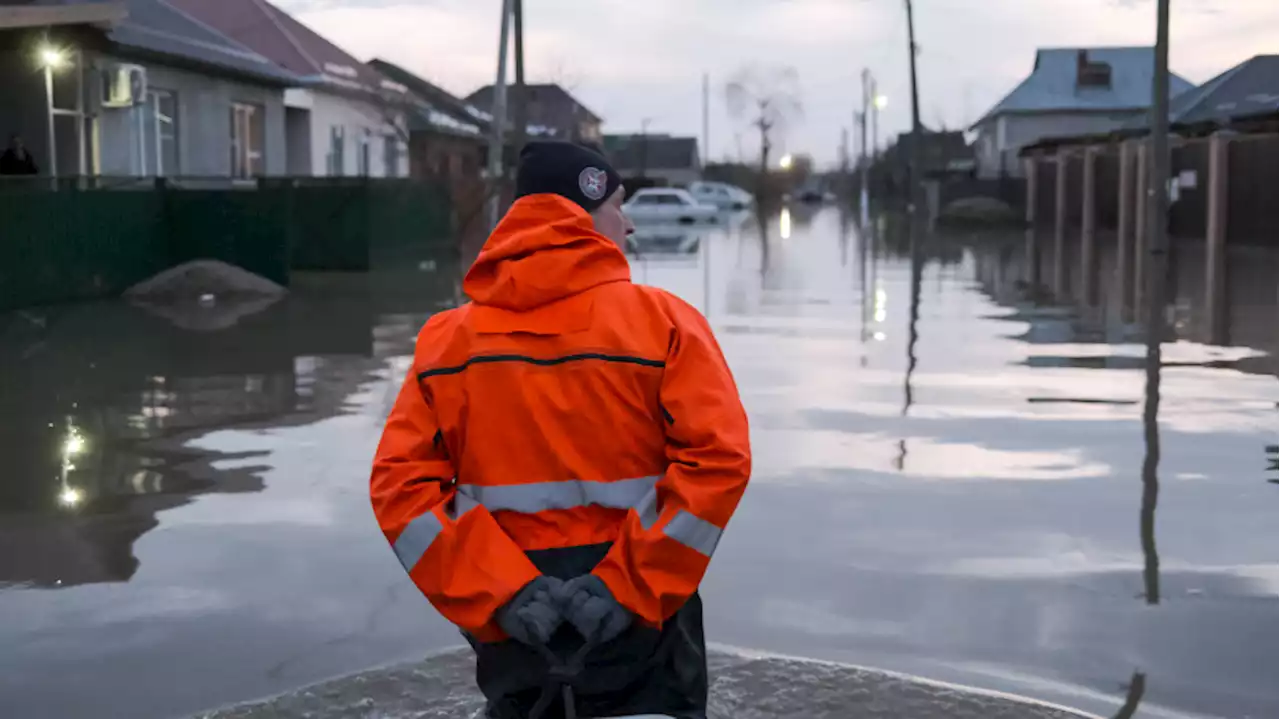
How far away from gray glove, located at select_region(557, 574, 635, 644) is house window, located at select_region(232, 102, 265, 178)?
2938cm

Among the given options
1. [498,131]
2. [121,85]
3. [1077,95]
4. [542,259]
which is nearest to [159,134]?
[121,85]

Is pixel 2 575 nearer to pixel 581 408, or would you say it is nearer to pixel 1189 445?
pixel 581 408

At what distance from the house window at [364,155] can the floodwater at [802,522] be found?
1065 inches

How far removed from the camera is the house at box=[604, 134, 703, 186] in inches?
5295

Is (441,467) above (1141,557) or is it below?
above

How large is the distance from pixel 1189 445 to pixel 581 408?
7.21m

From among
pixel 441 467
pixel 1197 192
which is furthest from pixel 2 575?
pixel 1197 192

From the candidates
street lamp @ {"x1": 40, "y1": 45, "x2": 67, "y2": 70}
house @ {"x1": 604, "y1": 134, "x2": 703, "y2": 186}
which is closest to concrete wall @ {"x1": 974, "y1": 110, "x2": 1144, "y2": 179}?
house @ {"x1": 604, "y1": 134, "x2": 703, "y2": 186}

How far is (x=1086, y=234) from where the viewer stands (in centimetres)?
3875

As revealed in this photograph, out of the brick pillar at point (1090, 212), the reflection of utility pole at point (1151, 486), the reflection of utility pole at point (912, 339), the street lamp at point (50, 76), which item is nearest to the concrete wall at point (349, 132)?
the street lamp at point (50, 76)

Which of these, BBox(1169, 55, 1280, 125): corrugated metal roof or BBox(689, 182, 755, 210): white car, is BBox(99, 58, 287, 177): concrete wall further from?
BBox(689, 182, 755, 210): white car

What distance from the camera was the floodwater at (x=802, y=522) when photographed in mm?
5586

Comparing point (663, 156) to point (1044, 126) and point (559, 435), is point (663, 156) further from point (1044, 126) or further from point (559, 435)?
point (559, 435)

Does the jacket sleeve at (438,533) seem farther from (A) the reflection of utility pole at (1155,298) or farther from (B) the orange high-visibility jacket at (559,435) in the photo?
(A) the reflection of utility pole at (1155,298)
